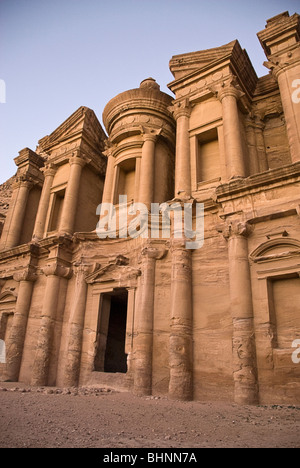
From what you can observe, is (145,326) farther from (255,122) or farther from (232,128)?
(255,122)

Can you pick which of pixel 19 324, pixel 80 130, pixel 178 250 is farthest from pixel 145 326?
pixel 80 130

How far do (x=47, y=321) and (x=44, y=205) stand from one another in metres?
6.28

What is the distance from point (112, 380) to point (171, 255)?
4.38 meters

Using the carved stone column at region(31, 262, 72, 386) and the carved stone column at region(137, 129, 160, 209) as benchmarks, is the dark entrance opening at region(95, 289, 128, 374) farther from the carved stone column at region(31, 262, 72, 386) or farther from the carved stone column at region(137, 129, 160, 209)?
the carved stone column at region(137, 129, 160, 209)

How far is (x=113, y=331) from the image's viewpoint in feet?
46.2

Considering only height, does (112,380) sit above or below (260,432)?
above

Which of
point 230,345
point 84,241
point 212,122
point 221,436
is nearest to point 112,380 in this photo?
point 230,345

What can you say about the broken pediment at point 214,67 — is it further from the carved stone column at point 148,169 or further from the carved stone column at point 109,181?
the carved stone column at point 109,181

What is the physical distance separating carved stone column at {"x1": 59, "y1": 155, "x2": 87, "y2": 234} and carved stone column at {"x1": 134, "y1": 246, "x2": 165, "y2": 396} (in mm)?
5064

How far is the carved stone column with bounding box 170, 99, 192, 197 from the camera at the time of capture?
11.1 meters

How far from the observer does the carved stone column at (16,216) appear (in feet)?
Result: 54.5

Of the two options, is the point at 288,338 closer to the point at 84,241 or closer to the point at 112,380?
the point at 112,380

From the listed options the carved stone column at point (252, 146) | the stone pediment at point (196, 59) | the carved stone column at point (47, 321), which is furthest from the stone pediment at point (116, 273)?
the stone pediment at point (196, 59)

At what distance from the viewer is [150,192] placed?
41.2ft
